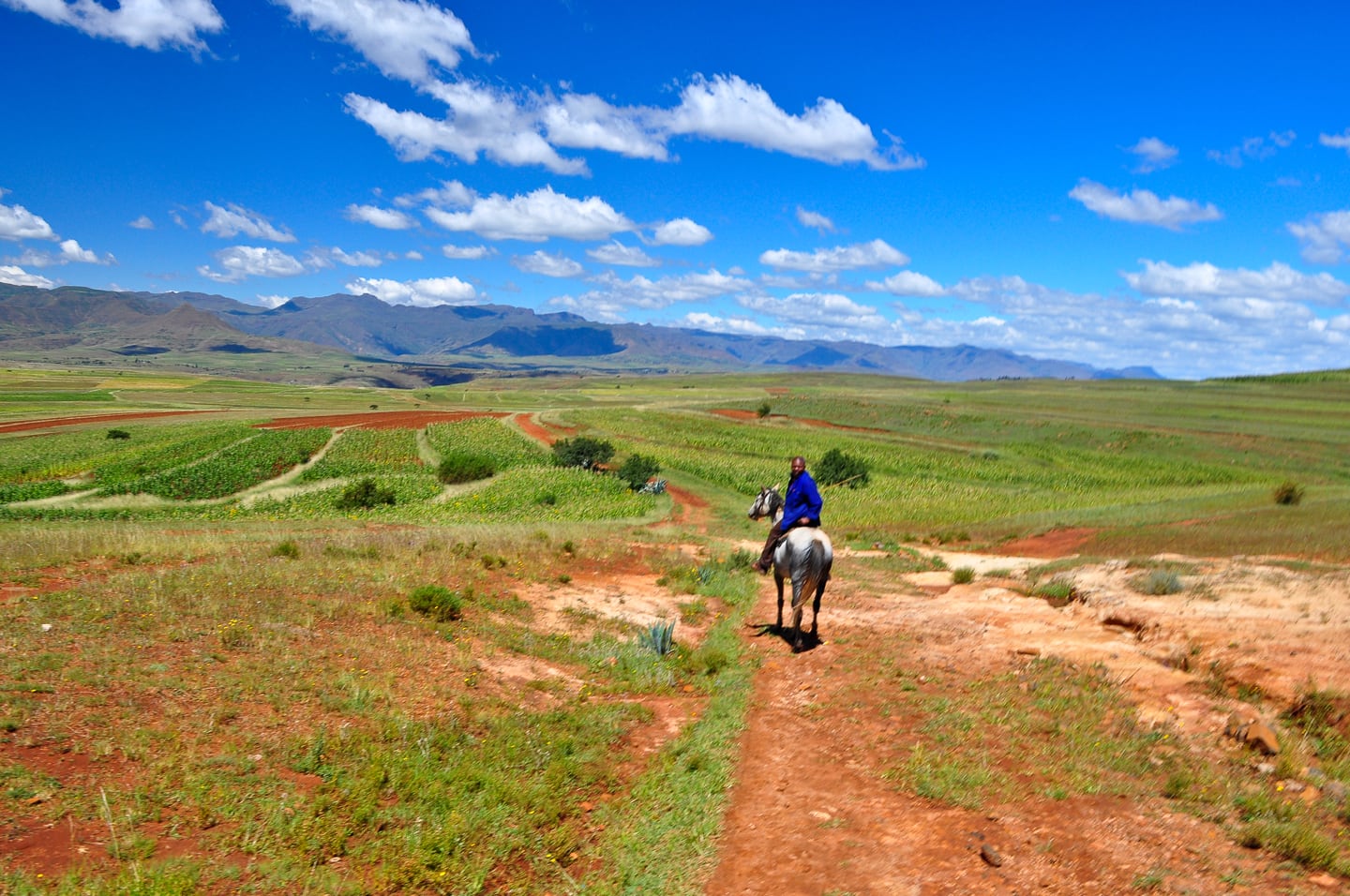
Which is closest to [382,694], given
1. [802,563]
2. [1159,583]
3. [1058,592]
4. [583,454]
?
[802,563]

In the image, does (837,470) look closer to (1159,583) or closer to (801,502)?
(1159,583)

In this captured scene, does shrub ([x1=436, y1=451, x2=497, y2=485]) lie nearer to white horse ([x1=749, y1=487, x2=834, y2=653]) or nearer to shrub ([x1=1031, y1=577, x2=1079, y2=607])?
white horse ([x1=749, y1=487, x2=834, y2=653])

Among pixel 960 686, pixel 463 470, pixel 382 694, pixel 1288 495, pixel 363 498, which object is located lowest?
pixel 363 498

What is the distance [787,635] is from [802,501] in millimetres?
3111

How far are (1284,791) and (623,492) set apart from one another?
3544 centimetres

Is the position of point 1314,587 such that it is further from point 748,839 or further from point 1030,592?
point 748,839

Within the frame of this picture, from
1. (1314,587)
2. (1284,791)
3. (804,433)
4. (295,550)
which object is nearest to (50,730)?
(295,550)

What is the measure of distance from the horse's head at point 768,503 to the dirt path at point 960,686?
8.32 ft

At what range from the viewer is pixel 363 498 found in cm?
3762

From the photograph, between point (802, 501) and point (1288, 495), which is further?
point (1288, 495)

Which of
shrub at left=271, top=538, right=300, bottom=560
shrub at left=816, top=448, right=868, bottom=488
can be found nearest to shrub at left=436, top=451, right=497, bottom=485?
shrub at left=816, top=448, right=868, bottom=488

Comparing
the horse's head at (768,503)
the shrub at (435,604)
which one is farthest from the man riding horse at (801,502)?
the shrub at (435,604)

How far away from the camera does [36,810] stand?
6.07m

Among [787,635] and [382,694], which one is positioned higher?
[382,694]
